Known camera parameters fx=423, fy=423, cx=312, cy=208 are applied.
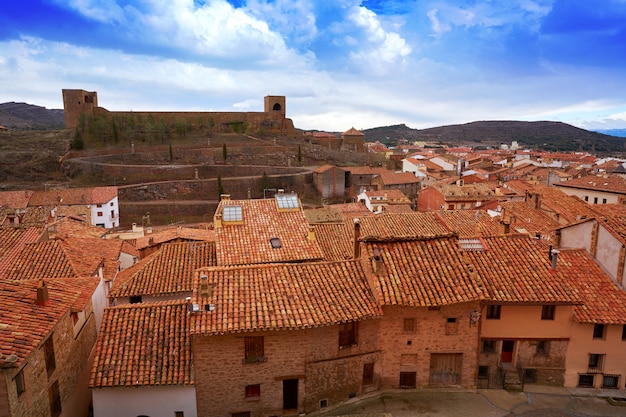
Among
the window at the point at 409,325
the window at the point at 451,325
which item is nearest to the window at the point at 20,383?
the window at the point at 409,325

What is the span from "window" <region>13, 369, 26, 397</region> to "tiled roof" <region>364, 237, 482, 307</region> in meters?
9.31

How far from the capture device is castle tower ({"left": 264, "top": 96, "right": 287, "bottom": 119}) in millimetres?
106750

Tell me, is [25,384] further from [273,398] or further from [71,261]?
[71,261]

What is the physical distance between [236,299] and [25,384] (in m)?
5.44

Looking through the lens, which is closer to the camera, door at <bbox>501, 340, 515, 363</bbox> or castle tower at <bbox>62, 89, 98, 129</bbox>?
door at <bbox>501, 340, 515, 363</bbox>

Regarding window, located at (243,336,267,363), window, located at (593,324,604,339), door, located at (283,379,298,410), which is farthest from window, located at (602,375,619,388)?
window, located at (243,336,267,363)

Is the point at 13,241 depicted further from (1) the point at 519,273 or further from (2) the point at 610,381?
(2) the point at 610,381

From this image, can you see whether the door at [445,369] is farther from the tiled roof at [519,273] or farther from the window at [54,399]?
the window at [54,399]

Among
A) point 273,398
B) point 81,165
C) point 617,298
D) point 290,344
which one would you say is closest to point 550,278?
point 617,298

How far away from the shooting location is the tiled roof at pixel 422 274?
12750 mm

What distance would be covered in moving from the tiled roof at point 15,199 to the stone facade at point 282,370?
45.7 meters

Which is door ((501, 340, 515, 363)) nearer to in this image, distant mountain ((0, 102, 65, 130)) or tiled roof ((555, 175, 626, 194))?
tiled roof ((555, 175, 626, 194))

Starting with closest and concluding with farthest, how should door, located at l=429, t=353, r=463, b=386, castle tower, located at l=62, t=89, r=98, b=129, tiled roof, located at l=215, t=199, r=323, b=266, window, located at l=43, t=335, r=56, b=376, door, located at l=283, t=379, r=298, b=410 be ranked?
window, located at l=43, t=335, r=56, b=376 < door, located at l=283, t=379, r=298, b=410 < door, located at l=429, t=353, r=463, b=386 < tiled roof, located at l=215, t=199, r=323, b=266 < castle tower, located at l=62, t=89, r=98, b=129

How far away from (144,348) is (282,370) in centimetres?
419
